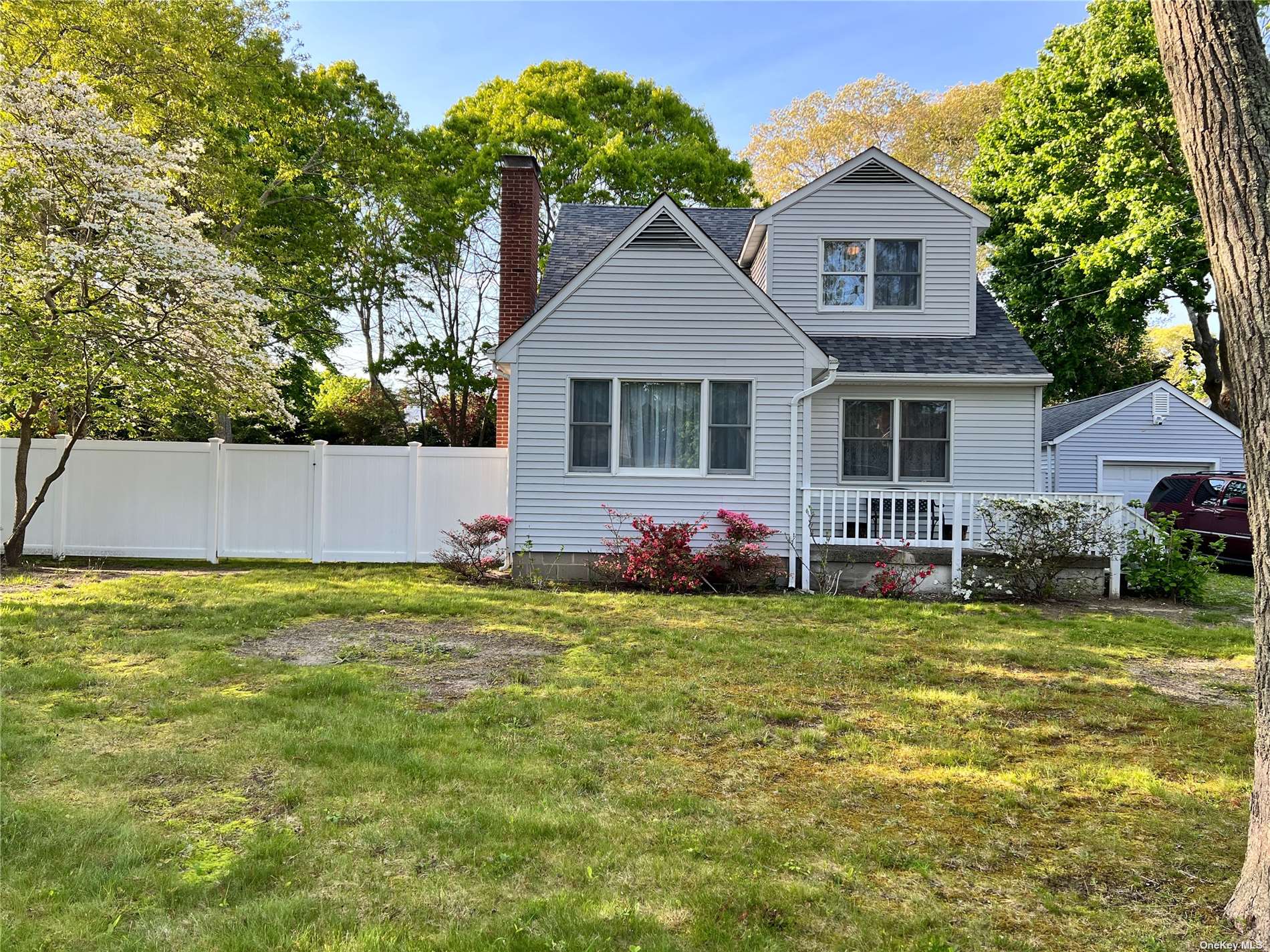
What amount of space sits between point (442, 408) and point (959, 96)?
23344mm

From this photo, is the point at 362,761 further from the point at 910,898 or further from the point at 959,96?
the point at 959,96

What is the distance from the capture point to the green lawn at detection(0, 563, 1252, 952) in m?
2.66

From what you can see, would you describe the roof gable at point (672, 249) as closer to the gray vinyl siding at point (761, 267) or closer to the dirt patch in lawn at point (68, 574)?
the gray vinyl siding at point (761, 267)

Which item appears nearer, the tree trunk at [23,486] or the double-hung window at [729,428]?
the tree trunk at [23,486]

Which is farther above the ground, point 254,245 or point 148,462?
point 254,245

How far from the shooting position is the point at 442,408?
941 inches

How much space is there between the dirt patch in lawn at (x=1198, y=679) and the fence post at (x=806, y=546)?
4562 mm

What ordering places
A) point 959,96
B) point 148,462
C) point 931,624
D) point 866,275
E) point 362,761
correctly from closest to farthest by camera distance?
point 362,761 → point 931,624 → point 148,462 → point 866,275 → point 959,96

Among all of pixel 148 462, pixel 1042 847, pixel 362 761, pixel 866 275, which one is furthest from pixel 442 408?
pixel 1042 847

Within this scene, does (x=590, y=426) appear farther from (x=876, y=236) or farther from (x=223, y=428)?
(x=223, y=428)

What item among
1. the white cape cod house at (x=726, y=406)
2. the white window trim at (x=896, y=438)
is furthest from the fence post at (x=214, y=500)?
the white window trim at (x=896, y=438)

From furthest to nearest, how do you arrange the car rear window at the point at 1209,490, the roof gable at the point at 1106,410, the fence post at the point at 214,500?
the roof gable at the point at 1106,410 → the car rear window at the point at 1209,490 → the fence post at the point at 214,500

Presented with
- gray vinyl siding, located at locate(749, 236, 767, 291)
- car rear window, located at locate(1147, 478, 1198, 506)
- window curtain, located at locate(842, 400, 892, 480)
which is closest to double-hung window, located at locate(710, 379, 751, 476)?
window curtain, located at locate(842, 400, 892, 480)

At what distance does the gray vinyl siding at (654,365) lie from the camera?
35.7 ft
